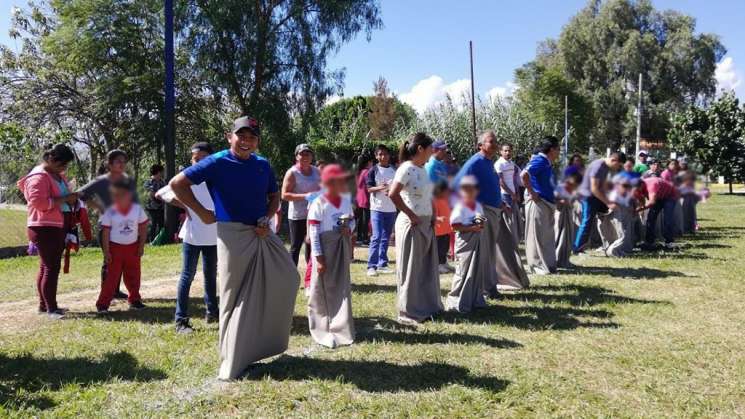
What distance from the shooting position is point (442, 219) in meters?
5.99

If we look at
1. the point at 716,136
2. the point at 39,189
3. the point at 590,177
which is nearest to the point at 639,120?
the point at 716,136

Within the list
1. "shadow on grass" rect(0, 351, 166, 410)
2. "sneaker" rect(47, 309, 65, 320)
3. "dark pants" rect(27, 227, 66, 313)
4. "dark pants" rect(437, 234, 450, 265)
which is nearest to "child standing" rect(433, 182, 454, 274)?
"dark pants" rect(437, 234, 450, 265)

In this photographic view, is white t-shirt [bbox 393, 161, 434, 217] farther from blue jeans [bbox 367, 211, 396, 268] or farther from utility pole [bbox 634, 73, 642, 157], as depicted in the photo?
blue jeans [bbox 367, 211, 396, 268]

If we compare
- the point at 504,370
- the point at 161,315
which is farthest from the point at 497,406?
the point at 161,315

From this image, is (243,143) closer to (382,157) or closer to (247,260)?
(247,260)

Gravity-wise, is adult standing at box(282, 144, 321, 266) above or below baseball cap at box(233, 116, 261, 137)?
below

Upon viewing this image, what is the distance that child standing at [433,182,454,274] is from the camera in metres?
1.46

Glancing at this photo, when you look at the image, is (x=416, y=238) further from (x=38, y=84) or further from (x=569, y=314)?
(x=38, y=84)

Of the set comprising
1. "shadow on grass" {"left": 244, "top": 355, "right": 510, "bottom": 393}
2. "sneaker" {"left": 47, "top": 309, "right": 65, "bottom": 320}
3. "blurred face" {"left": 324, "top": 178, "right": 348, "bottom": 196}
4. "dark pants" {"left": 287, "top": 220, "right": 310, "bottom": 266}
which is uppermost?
"blurred face" {"left": 324, "top": 178, "right": 348, "bottom": 196}

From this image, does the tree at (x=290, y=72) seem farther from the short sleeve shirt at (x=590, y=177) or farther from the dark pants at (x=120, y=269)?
the short sleeve shirt at (x=590, y=177)

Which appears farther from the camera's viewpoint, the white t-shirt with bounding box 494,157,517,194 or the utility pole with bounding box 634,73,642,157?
the white t-shirt with bounding box 494,157,517,194

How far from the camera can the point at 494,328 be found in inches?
230

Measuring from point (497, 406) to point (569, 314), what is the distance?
2.77 metres

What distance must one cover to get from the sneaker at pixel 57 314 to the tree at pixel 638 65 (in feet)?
20.6
